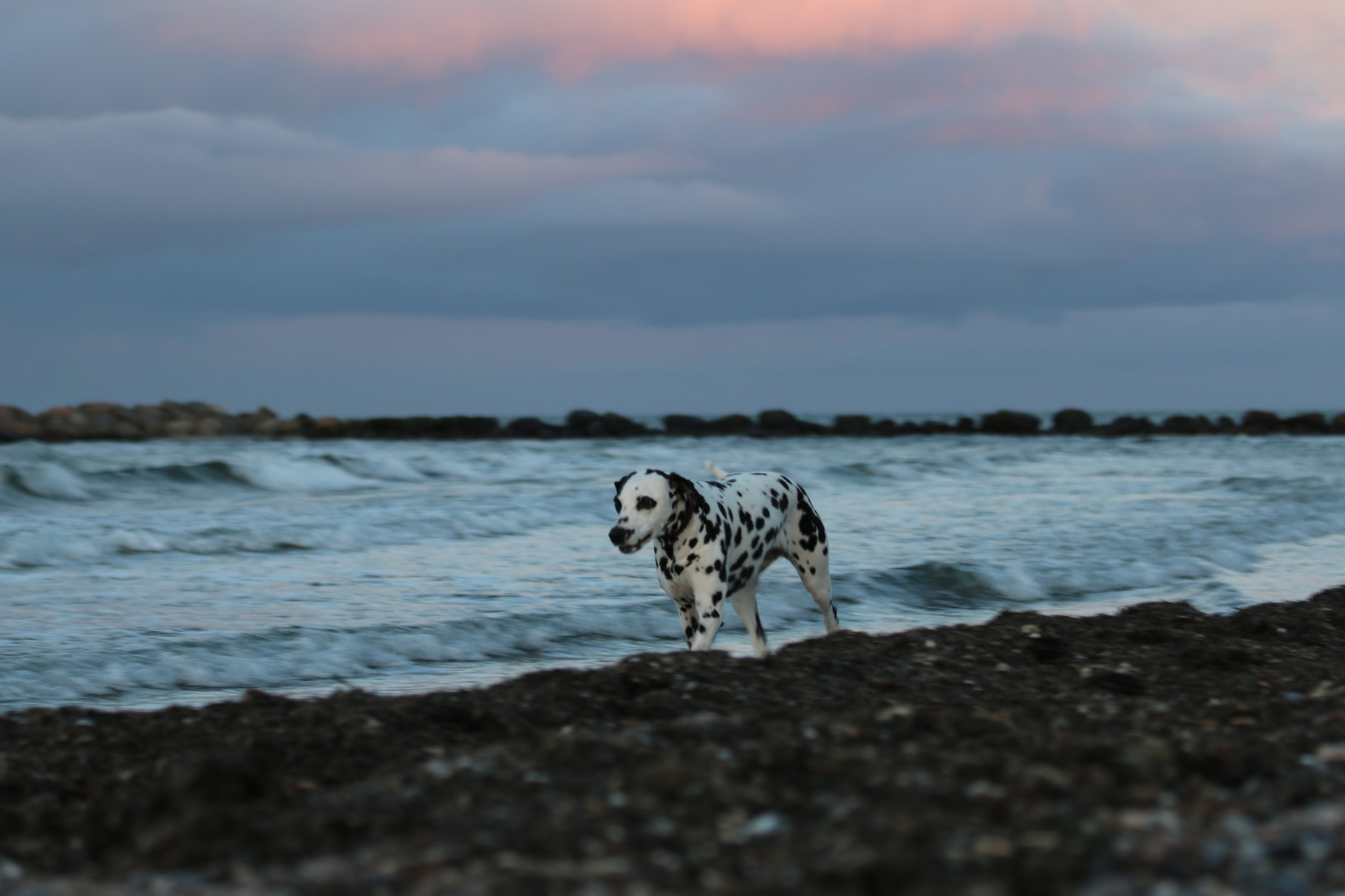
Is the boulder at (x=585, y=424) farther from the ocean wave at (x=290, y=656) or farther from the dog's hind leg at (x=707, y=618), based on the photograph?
the dog's hind leg at (x=707, y=618)

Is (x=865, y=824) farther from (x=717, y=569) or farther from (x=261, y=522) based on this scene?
(x=261, y=522)

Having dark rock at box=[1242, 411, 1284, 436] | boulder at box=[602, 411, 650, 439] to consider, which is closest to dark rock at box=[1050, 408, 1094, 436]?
dark rock at box=[1242, 411, 1284, 436]

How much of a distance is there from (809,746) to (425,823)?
1326mm

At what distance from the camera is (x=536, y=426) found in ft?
155

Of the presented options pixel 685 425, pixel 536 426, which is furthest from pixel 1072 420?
pixel 536 426

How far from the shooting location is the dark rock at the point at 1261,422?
53.3 meters

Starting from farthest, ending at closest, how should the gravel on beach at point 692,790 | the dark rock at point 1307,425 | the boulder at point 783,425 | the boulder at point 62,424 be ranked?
the dark rock at point 1307,425 → the boulder at point 783,425 → the boulder at point 62,424 → the gravel on beach at point 692,790

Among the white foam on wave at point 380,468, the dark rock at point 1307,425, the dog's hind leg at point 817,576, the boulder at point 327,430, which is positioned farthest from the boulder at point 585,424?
the dog's hind leg at point 817,576

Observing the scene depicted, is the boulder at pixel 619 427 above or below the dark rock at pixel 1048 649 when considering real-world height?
above

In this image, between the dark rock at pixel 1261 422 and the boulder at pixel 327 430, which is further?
the dark rock at pixel 1261 422

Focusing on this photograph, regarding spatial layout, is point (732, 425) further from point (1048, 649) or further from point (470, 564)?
point (1048, 649)

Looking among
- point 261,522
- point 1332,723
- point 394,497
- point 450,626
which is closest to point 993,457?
point 394,497

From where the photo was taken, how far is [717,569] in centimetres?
741

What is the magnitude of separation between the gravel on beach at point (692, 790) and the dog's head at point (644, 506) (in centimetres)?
105
